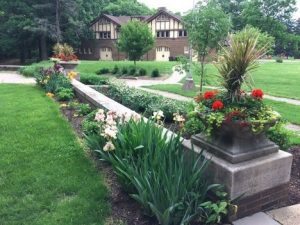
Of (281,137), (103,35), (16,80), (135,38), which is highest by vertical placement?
(103,35)

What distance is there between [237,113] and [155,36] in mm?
41221

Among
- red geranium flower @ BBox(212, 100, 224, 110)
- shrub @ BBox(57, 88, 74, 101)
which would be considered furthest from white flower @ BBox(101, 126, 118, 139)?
shrub @ BBox(57, 88, 74, 101)

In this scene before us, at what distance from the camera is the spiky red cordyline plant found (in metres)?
3.21

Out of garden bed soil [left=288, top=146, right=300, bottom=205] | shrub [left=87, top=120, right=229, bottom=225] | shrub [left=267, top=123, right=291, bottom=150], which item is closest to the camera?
shrub [left=87, top=120, right=229, bottom=225]

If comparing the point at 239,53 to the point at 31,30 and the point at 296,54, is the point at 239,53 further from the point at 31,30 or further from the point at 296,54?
the point at 296,54

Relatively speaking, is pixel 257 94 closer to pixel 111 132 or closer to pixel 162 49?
pixel 111 132

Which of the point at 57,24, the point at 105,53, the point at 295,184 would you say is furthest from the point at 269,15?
the point at 295,184

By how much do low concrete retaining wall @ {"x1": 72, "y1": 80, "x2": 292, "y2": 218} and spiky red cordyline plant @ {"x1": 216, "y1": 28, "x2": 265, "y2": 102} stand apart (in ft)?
2.29

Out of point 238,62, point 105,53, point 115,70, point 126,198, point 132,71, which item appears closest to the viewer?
point 238,62

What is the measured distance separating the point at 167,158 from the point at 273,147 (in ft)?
3.60

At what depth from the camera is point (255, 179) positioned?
10.2 ft

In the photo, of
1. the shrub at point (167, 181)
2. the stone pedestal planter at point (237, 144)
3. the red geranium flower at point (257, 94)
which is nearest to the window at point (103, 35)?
the shrub at point (167, 181)

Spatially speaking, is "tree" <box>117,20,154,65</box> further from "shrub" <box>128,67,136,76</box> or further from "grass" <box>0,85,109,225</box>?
"grass" <box>0,85,109,225</box>

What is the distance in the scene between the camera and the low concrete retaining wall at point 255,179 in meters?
2.98
